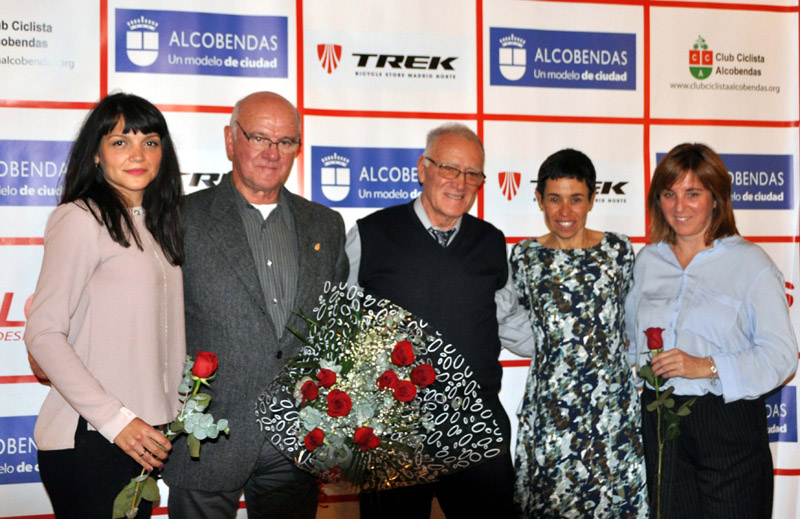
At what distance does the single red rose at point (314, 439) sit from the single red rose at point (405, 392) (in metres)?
0.22

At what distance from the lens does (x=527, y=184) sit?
4.01 metres

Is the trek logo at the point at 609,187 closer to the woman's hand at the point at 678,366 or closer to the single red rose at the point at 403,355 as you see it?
the woman's hand at the point at 678,366

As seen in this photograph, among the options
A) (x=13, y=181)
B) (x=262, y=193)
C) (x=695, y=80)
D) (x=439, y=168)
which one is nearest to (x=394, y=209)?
(x=439, y=168)

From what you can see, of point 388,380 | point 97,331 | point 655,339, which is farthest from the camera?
point 655,339

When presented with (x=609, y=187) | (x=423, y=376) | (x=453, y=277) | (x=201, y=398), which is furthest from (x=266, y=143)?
(x=609, y=187)

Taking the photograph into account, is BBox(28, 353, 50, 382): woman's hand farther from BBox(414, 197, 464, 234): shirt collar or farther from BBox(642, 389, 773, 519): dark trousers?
BBox(642, 389, 773, 519): dark trousers

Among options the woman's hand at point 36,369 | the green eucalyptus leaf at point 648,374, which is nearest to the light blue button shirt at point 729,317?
the green eucalyptus leaf at point 648,374

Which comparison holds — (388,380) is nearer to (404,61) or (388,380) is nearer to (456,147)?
(456,147)

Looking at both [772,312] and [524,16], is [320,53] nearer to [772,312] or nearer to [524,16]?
[524,16]

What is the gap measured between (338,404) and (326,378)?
0.31 ft

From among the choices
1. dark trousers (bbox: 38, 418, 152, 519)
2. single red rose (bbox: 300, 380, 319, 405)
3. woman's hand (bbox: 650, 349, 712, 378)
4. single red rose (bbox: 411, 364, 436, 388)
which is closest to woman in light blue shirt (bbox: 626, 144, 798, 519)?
woman's hand (bbox: 650, 349, 712, 378)

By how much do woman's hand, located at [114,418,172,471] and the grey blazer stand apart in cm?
53

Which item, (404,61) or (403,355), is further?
(404,61)

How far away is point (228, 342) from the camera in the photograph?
8.73 ft
